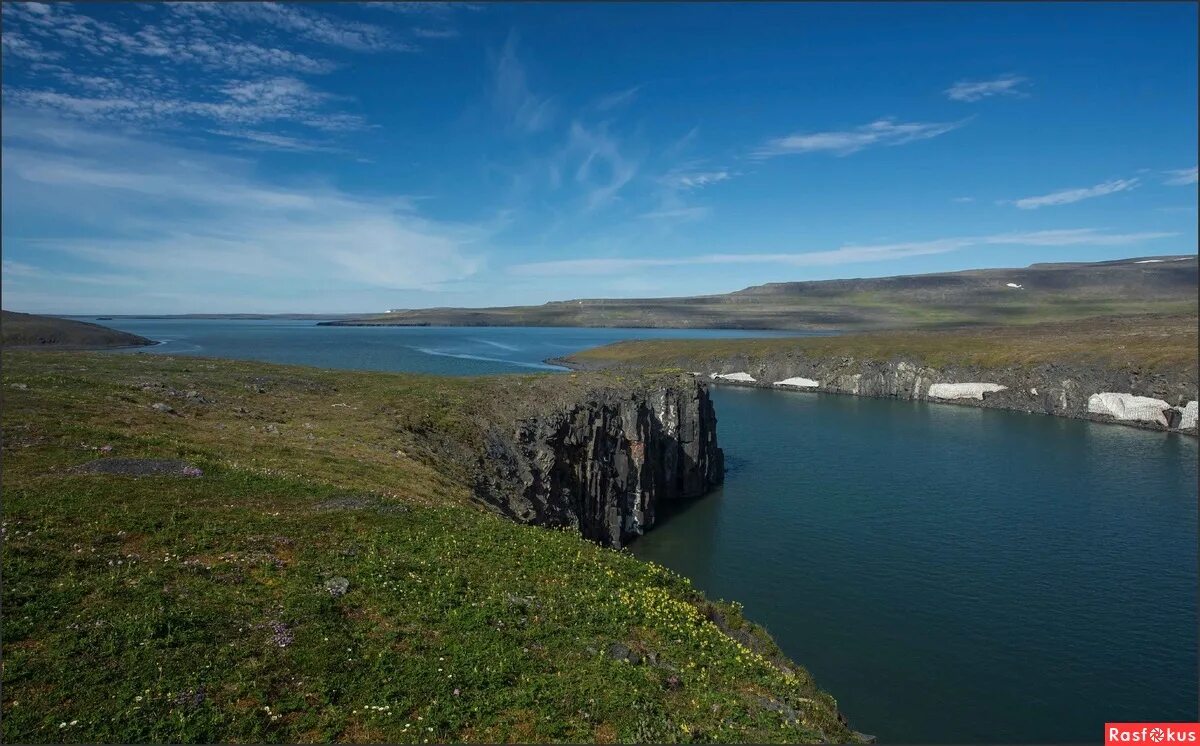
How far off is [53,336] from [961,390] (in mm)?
222229

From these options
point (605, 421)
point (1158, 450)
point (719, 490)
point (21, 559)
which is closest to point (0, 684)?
point (21, 559)

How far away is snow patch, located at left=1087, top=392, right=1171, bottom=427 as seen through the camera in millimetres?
110000

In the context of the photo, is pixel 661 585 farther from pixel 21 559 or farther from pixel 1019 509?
pixel 1019 509

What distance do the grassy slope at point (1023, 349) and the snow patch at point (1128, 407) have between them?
8.24 meters

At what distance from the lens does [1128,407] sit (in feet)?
375

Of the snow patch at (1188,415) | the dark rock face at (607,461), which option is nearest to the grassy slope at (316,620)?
the dark rock face at (607,461)

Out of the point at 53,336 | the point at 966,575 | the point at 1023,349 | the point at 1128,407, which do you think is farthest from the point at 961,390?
the point at 53,336

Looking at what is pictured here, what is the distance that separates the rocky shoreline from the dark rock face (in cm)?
2488

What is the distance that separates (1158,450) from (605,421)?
3621 inches

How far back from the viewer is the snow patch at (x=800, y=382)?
16112cm

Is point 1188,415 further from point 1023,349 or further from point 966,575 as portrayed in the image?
point 966,575

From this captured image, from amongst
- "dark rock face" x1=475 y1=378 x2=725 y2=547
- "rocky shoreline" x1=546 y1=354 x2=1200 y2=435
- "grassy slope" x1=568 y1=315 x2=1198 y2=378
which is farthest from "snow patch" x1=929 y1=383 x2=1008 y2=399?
"dark rock face" x1=475 y1=378 x2=725 y2=547

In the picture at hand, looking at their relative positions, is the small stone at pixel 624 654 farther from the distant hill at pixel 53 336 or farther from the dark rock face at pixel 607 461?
the distant hill at pixel 53 336

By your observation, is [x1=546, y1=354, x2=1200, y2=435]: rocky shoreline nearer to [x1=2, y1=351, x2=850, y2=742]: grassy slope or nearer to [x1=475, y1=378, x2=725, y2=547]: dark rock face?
[x1=475, y1=378, x2=725, y2=547]: dark rock face
